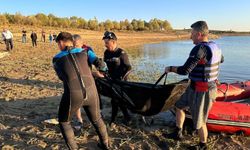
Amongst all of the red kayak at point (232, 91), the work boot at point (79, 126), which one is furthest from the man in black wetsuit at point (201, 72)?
the red kayak at point (232, 91)

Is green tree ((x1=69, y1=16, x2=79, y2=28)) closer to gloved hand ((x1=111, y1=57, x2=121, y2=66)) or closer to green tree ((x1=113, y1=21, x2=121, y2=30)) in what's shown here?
green tree ((x1=113, y1=21, x2=121, y2=30))

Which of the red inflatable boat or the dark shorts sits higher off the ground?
the dark shorts

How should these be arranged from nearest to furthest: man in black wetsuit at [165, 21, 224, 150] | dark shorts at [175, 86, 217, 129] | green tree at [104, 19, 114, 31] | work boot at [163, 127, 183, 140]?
man in black wetsuit at [165, 21, 224, 150] < dark shorts at [175, 86, 217, 129] < work boot at [163, 127, 183, 140] < green tree at [104, 19, 114, 31]

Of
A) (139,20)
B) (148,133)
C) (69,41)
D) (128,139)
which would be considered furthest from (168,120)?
(139,20)

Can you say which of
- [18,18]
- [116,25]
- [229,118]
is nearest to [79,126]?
[229,118]

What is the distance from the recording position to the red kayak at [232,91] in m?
7.53

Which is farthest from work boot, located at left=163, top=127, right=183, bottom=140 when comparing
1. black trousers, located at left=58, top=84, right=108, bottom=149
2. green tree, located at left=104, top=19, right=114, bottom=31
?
green tree, located at left=104, top=19, right=114, bottom=31

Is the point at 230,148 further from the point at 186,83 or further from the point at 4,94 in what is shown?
the point at 4,94

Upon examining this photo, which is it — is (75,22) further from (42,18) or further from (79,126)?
(79,126)

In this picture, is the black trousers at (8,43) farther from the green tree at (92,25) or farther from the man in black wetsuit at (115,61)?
the green tree at (92,25)

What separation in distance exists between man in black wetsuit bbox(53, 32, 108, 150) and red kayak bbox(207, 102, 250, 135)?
2.39 metres

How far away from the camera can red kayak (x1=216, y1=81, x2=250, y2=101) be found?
753cm

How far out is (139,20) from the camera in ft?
402

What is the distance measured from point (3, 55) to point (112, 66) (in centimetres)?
1462
